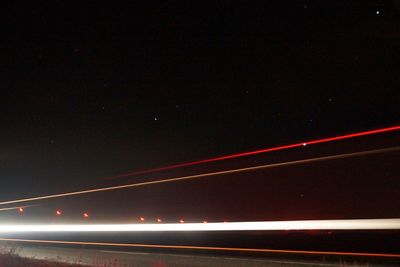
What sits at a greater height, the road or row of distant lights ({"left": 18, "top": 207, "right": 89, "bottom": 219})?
row of distant lights ({"left": 18, "top": 207, "right": 89, "bottom": 219})

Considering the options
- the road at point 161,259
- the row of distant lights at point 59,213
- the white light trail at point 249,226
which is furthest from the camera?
the row of distant lights at point 59,213

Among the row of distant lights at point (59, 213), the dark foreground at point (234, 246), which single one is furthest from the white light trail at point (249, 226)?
the row of distant lights at point (59, 213)

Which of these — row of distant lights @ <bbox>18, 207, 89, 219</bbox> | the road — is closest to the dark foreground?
the road

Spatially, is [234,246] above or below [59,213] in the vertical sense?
below

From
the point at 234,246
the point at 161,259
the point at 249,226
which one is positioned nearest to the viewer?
the point at 249,226

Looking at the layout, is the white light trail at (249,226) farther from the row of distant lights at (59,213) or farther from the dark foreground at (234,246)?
the row of distant lights at (59,213)

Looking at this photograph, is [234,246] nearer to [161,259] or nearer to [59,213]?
[161,259]

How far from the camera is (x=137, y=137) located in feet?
60.2

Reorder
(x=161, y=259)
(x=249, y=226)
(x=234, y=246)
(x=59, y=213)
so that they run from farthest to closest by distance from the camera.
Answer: (x=59, y=213) < (x=161, y=259) < (x=234, y=246) < (x=249, y=226)

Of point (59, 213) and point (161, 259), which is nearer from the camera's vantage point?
point (161, 259)

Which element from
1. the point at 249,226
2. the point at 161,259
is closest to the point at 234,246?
the point at 249,226

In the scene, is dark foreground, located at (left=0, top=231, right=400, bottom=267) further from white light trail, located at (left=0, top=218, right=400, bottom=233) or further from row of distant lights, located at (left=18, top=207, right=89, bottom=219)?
row of distant lights, located at (left=18, top=207, right=89, bottom=219)

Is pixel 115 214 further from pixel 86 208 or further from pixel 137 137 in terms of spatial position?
pixel 137 137

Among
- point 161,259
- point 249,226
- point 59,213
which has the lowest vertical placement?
point 161,259
